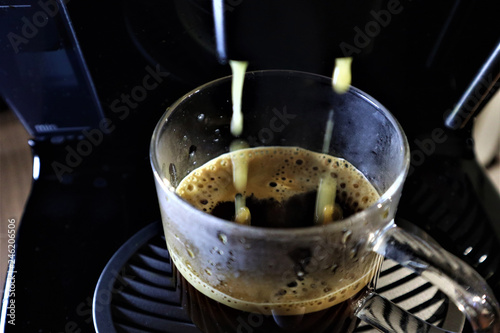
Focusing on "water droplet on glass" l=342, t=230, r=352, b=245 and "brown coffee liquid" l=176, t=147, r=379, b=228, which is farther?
"brown coffee liquid" l=176, t=147, r=379, b=228

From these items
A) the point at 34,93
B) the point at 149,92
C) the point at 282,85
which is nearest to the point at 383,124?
the point at 282,85

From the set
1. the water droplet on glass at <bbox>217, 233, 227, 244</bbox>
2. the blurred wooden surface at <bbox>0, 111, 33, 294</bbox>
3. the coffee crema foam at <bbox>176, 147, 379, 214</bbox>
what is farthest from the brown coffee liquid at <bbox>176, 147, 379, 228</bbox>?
the blurred wooden surface at <bbox>0, 111, 33, 294</bbox>

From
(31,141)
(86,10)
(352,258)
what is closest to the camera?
(352,258)

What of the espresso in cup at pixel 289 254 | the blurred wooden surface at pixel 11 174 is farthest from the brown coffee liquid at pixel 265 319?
the blurred wooden surface at pixel 11 174

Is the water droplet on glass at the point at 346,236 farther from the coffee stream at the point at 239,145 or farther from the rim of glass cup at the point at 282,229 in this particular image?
the coffee stream at the point at 239,145

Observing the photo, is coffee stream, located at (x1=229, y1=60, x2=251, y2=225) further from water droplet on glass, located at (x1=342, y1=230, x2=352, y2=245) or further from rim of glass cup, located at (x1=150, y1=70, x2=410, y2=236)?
water droplet on glass, located at (x1=342, y1=230, x2=352, y2=245)

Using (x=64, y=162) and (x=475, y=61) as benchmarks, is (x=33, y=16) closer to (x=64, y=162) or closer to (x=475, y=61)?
(x=64, y=162)
